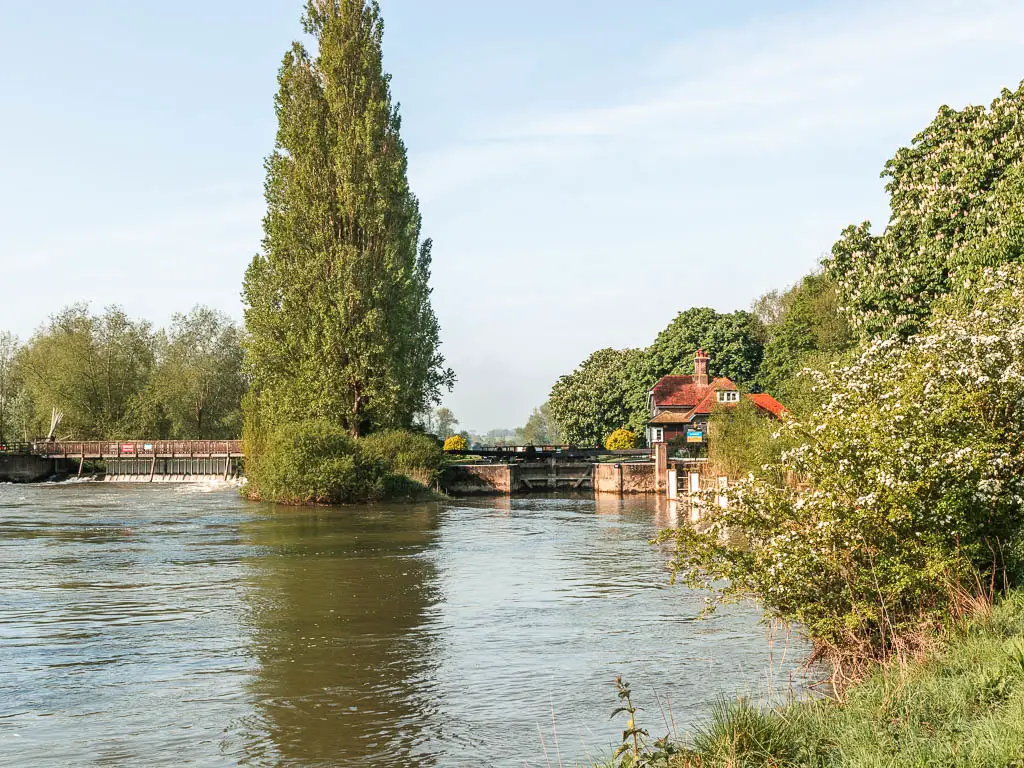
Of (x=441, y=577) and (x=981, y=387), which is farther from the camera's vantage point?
(x=441, y=577)

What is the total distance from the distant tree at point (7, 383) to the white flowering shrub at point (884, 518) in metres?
85.6

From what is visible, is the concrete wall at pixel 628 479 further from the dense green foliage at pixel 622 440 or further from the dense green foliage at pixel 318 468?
the dense green foliage at pixel 622 440

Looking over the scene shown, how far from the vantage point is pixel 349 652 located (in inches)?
574

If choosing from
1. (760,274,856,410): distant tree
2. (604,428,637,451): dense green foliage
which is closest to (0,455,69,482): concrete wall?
(604,428,637,451): dense green foliage

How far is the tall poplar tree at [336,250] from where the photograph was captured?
45.9 metres

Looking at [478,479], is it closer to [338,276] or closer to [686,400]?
[338,276]

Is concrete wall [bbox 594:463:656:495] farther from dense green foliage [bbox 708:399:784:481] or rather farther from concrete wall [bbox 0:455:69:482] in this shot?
concrete wall [bbox 0:455:69:482]

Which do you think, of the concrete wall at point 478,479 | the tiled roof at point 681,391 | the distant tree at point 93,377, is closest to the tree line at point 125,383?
the distant tree at point 93,377

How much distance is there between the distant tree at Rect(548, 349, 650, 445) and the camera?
91.1 m

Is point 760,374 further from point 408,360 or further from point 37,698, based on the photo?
point 37,698

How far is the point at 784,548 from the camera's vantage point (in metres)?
10.9

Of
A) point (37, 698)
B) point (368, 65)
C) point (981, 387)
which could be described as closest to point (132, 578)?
point (37, 698)

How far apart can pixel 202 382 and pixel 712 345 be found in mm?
41370

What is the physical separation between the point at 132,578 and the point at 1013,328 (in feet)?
59.5
